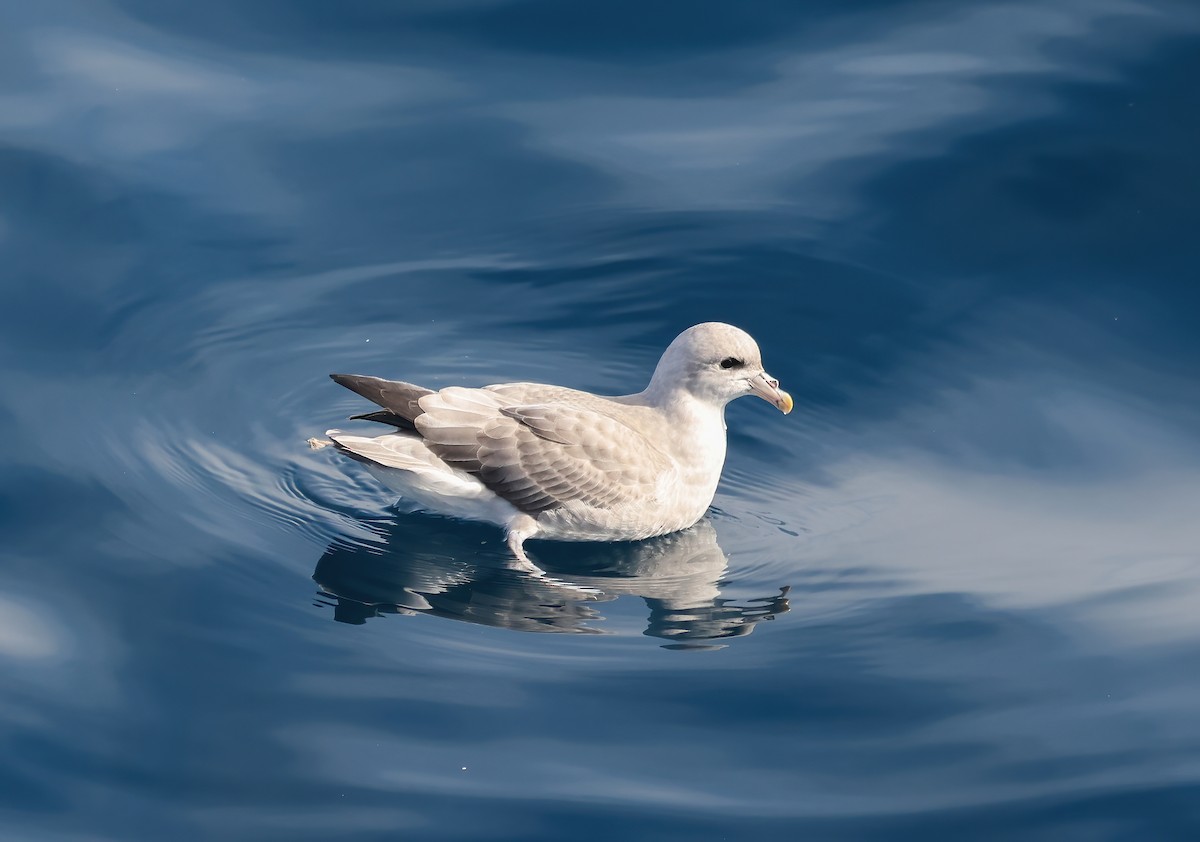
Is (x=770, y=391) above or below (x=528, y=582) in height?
above

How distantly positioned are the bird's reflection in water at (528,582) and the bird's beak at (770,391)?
0.79 metres

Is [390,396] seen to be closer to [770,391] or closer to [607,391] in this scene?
[607,391]

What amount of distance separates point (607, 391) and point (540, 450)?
143 centimetres

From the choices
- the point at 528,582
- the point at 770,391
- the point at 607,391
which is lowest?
the point at 528,582

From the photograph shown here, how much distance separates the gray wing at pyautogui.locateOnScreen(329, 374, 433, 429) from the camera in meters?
7.73

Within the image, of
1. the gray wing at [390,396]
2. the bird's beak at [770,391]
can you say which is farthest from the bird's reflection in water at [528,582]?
the bird's beak at [770,391]

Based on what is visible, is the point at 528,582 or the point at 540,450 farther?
the point at 540,450

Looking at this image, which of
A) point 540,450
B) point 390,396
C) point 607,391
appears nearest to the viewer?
point 390,396

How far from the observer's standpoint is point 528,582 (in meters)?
7.49

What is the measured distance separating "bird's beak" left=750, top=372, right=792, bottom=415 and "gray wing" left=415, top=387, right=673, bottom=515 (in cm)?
64

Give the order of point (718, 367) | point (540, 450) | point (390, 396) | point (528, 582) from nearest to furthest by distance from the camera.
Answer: point (528, 582), point (390, 396), point (540, 450), point (718, 367)

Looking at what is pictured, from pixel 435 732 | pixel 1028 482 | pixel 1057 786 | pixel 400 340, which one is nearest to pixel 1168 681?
pixel 1057 786

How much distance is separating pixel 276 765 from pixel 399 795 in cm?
51

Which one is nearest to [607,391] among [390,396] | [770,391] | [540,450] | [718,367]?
[718,367]
